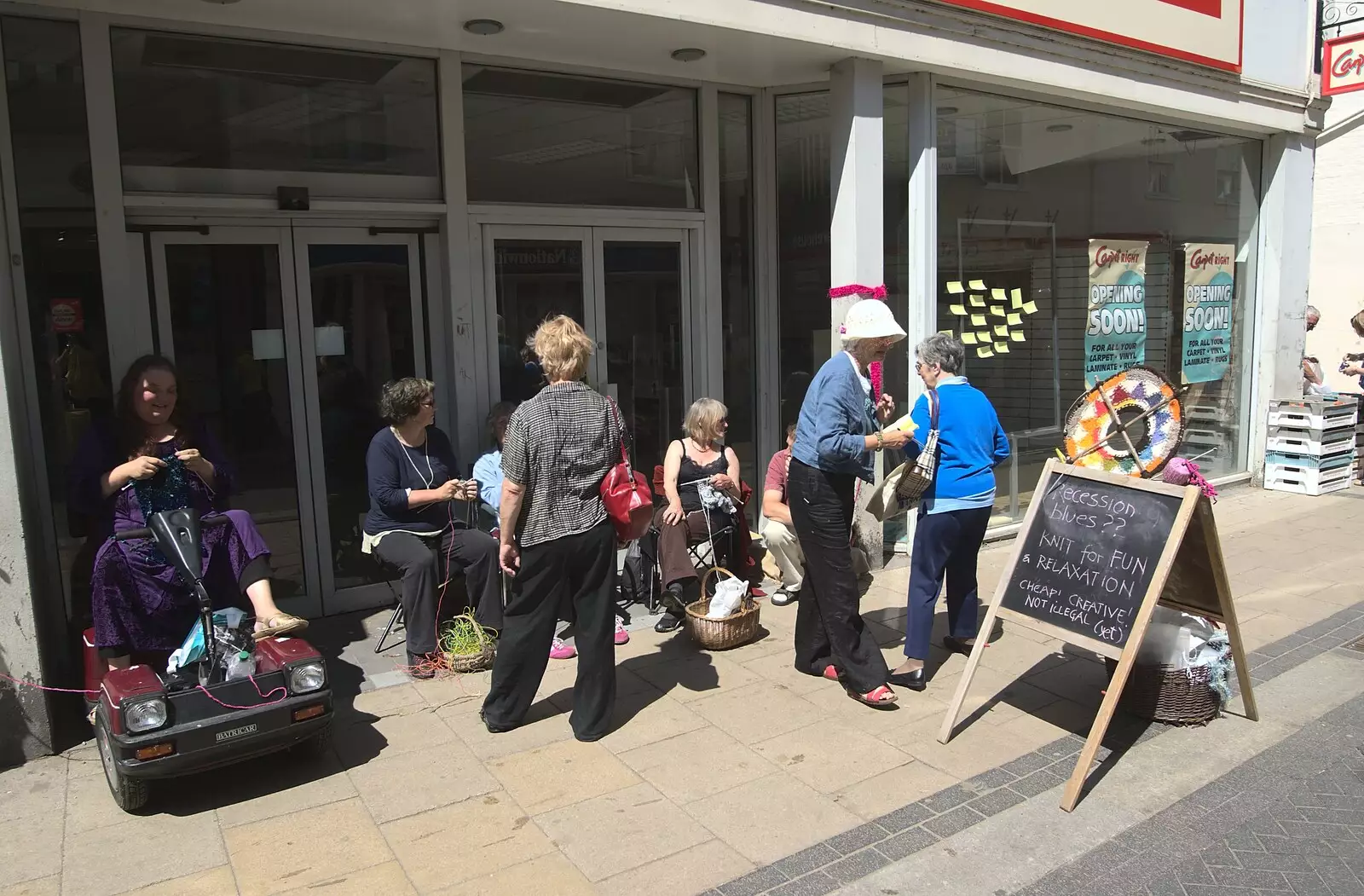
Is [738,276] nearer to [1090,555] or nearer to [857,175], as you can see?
[857,175]

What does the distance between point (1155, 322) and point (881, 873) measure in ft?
24.0

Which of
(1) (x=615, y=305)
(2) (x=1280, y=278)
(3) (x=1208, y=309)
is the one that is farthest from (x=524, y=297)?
(2) (x=1280, y=278)

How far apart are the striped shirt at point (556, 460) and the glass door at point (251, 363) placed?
7.15 ft

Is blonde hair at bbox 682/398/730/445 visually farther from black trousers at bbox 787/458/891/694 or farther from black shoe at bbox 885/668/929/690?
black shoe at bbox 885/668/929/690

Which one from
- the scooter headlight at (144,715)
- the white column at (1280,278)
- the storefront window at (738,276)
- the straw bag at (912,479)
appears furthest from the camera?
the white column at (1280,278)

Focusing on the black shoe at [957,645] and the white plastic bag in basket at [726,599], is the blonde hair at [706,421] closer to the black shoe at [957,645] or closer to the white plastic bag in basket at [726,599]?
the white plastic bag in basket at [726,599]

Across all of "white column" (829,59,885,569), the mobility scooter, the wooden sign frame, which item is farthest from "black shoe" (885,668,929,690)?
the mobility scooter

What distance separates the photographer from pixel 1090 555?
407 centimetres

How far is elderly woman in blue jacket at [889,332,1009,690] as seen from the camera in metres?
4.73

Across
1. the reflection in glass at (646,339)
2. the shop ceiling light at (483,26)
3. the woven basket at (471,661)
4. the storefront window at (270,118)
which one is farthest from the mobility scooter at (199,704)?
the reflection in glass at (646,339)

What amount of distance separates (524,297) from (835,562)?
2.95 meters

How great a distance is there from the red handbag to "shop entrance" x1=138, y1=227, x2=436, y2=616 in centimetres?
234

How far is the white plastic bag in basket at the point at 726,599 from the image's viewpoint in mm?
5285

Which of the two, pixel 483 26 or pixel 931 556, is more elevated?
pixel 483 26
